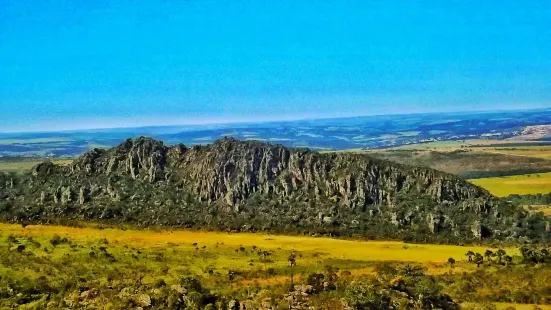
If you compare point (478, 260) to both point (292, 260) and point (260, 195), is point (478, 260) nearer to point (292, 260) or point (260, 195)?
point (292, 260)

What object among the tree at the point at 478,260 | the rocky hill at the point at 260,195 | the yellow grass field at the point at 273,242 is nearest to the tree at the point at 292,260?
the yellow grass field at the point at 273,242

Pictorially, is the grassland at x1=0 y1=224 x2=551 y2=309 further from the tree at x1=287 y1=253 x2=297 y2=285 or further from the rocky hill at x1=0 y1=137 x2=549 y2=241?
the rocky hill at x1=0 y1=137 x2=549 y2=241

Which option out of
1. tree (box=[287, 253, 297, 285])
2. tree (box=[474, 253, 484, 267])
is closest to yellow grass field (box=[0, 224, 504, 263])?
tree (box=[474, 253, 484, 267])

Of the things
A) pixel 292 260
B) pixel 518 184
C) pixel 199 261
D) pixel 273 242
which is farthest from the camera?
pixel 518 184

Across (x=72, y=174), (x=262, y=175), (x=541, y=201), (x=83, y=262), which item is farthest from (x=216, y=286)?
(x=541, y=201)

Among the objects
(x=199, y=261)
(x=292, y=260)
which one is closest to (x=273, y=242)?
(x=199, y=261)

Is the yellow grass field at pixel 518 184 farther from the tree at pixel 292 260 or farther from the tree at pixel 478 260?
the tree at pixel 292 260
